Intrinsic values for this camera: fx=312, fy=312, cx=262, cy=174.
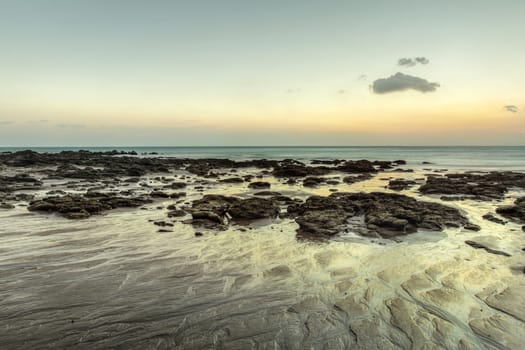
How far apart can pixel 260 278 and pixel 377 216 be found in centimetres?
761

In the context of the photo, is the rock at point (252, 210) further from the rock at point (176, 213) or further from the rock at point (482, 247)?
the rock at point (482, 247)

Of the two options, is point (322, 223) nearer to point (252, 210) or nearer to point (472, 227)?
point (252, 210)

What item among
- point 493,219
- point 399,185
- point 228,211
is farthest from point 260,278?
point 399,185

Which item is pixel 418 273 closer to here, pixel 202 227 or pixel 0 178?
pixel 202 227

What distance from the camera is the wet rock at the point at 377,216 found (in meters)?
12.3

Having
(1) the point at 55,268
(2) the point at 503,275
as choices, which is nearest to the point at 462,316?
(2) the point at 503,275

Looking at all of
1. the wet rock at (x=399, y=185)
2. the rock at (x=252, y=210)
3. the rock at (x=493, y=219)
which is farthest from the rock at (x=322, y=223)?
the wet rock at (x=399, y=185)

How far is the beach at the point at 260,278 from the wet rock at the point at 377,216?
0.09 metres

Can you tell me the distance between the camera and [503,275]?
789 centimetres

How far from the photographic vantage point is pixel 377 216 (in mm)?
13398

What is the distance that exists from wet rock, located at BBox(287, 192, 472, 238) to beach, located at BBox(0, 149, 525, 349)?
0.29 ft

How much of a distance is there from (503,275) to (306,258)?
4.97 metres

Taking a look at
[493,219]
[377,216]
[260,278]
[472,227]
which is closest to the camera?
[260,278]

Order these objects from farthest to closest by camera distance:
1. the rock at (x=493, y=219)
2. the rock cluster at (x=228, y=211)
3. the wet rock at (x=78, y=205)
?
the wet rock at (x=78, y=205)
the rock cluster at (x=228, y=211)
the rock at (x=493, y=219)
